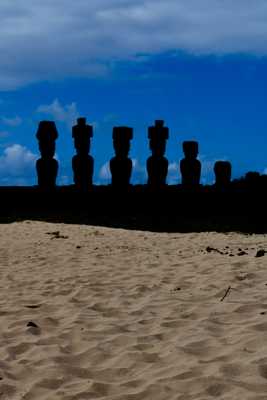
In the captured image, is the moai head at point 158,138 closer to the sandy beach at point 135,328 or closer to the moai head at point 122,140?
the moai head at point 122,140

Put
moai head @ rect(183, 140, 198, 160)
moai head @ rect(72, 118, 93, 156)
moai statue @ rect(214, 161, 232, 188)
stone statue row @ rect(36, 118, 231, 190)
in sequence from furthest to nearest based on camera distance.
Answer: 1. moai head @ rect(183, 140, 198, 160)
2. moai statue @ rect(214, 161, 232, 188)
3. moai head @ rect(72, 118, 93, 156)
4. stone statue row @ rect(36, 118, 231, 190)

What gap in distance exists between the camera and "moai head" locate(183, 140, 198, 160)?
27406mm

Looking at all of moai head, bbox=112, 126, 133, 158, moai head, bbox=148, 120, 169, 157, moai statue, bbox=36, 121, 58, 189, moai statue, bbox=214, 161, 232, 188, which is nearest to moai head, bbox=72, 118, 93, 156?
moai statue, bbox=36, 121, 58, 189

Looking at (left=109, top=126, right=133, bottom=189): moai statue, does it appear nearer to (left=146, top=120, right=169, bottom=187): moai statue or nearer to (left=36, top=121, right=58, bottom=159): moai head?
(left=146, top=120, right=169, bottom=187): moai statue

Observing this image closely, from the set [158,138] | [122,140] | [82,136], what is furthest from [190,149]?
[82,136]

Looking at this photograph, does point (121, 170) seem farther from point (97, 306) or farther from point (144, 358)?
point (144, 358)

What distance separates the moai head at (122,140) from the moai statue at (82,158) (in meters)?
1.00

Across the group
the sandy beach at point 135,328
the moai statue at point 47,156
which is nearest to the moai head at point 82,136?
the moai statue at point 47,156

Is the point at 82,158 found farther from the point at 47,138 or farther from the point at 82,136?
the point at 47,138

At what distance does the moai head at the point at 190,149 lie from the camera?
27.4 metres

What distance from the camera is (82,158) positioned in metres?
26.4

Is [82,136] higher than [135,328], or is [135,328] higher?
[82,136]

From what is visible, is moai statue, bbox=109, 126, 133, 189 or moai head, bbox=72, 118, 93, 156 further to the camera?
moai head, bbox=72, 118, 93, 156

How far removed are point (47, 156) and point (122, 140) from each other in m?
2.96
